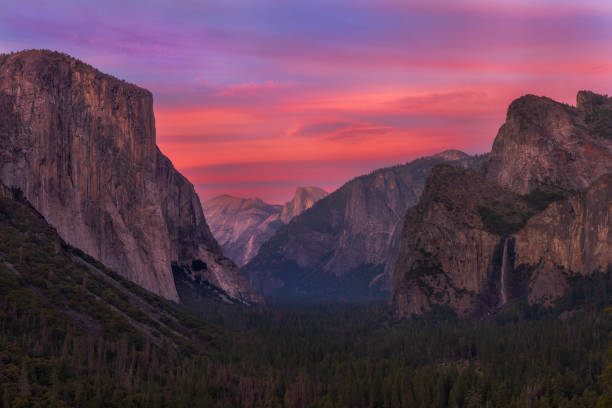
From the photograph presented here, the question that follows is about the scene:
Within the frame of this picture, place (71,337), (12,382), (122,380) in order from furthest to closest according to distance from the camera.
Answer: (71,337), (122,380), (12,382)

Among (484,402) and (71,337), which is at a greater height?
(71,337)

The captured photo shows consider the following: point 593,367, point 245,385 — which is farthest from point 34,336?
point 593,367

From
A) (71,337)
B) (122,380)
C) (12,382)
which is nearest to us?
(12,382)

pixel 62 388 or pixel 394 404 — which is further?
pixel 394 404

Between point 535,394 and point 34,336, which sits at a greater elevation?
point 34,336

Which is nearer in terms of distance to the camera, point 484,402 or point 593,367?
point 484,402

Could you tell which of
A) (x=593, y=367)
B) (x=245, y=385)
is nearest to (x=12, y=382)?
(x=245, y=385)

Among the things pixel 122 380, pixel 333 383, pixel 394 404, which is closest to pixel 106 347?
pixel 122 380

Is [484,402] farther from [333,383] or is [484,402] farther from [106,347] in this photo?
[106,347]

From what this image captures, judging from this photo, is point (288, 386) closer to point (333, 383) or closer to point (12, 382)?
point (333, 383)
